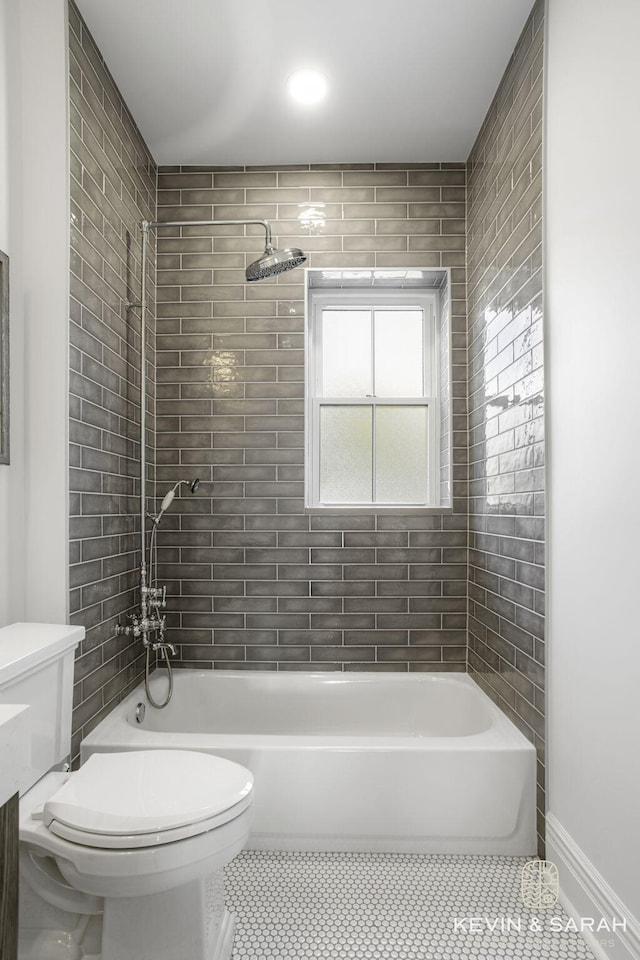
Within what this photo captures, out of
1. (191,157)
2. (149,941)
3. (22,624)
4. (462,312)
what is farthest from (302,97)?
(149,941)

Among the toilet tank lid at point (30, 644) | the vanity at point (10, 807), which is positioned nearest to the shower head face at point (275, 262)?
the toilet tank lid at point (30, 644)

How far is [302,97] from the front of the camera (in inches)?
92.8

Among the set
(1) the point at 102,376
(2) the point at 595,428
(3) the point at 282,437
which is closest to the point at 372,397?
(3) the point at 282,437

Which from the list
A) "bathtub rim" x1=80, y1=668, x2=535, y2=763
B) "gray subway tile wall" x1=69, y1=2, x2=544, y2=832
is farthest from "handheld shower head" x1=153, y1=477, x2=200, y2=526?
"bathtub rim" x1=80, y1=668, x2=535, y2=763

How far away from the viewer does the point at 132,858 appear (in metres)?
1.26

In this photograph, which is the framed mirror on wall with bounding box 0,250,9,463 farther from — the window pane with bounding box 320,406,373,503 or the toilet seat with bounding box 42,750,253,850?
the window pane with bounding box 320,406,373,503

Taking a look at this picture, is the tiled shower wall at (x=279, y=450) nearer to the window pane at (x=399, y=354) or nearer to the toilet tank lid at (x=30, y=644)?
the window pane at (x=399, y=354)

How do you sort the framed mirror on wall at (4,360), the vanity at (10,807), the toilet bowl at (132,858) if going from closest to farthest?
the vanity at (10,807), the toilet bowl at (132,858), the framed mirror on wall at (4,360)

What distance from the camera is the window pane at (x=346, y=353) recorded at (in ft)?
9.96

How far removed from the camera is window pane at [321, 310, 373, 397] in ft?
9.96

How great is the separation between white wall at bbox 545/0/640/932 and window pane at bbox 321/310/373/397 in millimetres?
1288

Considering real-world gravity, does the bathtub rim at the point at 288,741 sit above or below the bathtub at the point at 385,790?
above

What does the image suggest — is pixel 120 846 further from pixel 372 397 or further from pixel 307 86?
pixel 307 86

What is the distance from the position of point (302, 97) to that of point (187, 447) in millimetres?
1533
